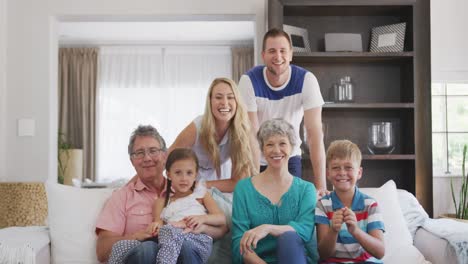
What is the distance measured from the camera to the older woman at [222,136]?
281 cm

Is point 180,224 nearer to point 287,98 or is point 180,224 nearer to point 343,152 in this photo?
point 343,152

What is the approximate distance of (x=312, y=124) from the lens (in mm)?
3141

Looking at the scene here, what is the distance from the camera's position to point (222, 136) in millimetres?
2920

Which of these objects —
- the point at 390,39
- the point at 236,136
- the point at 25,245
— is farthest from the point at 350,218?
the point at 390,39

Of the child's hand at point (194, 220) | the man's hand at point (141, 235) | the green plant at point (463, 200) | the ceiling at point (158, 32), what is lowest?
the green plant at point (463, 200)

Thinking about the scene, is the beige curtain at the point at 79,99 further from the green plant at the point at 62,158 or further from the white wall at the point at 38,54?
the white wall at the point at 38,54

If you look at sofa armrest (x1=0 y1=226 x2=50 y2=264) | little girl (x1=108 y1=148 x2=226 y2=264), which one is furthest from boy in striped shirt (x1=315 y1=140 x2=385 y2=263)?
sofa armrest (x1=0 y1=226 x2=50 y2=264)

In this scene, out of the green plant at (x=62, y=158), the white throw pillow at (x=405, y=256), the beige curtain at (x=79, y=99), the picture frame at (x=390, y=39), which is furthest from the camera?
the beige curtain at (x=79, y=99)

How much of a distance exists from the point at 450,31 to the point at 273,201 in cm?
346

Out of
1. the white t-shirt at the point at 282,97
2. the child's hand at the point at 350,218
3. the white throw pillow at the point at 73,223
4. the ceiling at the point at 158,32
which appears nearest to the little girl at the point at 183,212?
the white throw pillow at the point at 73,223

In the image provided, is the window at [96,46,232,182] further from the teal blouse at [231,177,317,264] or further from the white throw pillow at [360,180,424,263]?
the teal blouse at [231,177,317,264]

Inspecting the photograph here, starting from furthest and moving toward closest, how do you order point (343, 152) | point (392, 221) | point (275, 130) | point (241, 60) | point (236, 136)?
point (241, 60)
point (236, 136)
point (392, 221)
point (275, 130)
point (343, 152)

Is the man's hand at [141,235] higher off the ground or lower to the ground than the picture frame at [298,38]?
lower

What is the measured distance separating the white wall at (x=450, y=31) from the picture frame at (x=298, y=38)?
1.39 metres
